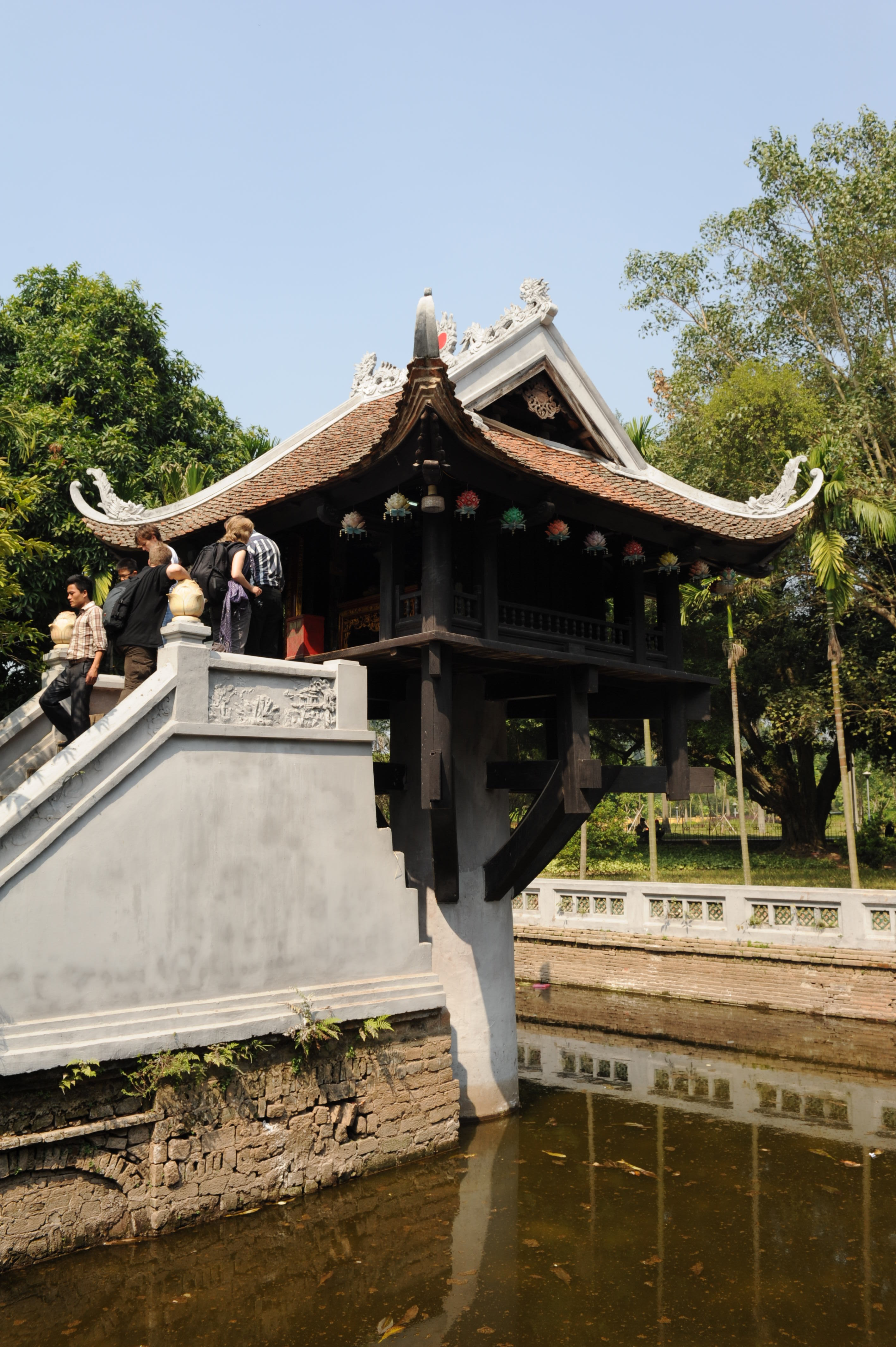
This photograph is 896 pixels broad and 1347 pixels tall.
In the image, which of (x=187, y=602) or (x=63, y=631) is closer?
(x=187, y=602)

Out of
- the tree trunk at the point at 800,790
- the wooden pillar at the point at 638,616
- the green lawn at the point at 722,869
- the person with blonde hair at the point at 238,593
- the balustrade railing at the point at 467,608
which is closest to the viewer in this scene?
the person with blonde hair at the point at 238,593

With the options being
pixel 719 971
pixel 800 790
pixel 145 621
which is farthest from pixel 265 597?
pixel 800 790

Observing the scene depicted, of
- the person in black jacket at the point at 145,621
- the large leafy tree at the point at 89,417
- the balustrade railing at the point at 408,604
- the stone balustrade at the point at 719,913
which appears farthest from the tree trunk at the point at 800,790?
the person in black jacket at the point at 145,621

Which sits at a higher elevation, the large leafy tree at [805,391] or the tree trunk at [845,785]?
the large leafy tree at [805,391]

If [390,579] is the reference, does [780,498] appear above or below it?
above

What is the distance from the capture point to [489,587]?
9609mm

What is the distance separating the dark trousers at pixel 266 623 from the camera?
29.7ft

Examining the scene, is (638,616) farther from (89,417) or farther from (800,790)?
(800,790)

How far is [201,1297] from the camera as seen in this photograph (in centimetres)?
645

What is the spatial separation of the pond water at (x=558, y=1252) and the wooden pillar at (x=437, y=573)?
4.77 metres

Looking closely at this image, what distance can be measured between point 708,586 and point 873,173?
1690 cm

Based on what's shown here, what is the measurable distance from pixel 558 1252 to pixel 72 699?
5.78 m

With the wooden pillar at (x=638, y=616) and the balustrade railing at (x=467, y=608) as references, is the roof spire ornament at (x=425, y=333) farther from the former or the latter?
the wooden pillar at (x=638, y=616)

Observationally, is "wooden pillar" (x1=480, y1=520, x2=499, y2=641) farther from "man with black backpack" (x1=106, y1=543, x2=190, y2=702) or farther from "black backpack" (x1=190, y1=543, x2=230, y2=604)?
"man with black backpack" (x1=106, y1=543, x2=190, y2=702)
